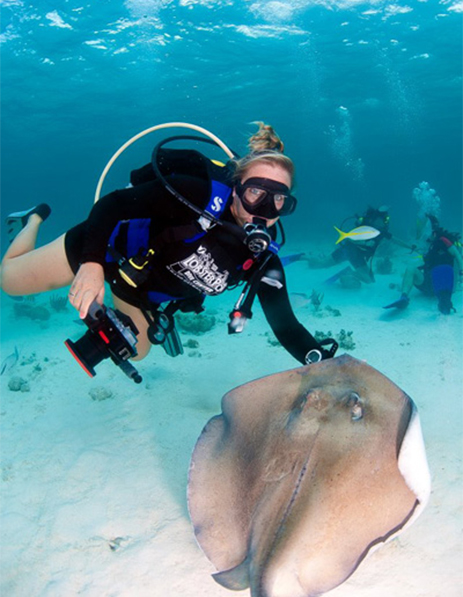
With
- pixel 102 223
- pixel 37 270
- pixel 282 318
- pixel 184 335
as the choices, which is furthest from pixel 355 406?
pixel 184 335

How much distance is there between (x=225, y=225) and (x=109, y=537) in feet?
10.5

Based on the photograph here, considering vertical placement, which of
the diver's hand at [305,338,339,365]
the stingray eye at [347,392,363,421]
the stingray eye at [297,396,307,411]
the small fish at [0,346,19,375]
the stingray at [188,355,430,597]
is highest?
the stingray eye at [347,392,363,421]

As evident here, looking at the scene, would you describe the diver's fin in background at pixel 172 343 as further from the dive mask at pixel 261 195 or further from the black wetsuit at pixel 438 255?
the black wetsuit at pixel 438 255

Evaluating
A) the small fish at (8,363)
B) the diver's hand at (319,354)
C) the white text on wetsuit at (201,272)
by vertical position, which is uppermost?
the white text on wetsuit at (201,272)

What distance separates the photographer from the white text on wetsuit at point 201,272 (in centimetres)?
392

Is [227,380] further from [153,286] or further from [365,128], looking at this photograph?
[365,128]

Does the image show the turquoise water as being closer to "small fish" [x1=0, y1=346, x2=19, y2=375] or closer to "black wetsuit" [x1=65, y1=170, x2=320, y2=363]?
"small fish" [x1=0, y1=346, x2=19, y2=375]

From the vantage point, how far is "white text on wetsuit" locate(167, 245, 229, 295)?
12.9ft

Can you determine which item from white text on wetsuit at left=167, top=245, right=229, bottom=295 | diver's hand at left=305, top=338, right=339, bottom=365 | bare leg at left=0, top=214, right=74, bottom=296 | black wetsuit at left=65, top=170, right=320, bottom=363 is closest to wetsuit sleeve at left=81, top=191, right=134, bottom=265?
black wetsuit at left=65, top=170, right=320, bottom=363

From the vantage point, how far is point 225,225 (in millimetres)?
3730

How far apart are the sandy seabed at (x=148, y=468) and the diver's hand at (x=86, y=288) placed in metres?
2.25

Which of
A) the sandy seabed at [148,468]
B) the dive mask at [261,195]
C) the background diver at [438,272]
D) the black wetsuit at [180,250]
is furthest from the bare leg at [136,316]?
the background diver at [438,272]

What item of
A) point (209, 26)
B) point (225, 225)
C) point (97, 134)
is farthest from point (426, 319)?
point (97, 134)

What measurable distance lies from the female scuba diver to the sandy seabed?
181 cm
